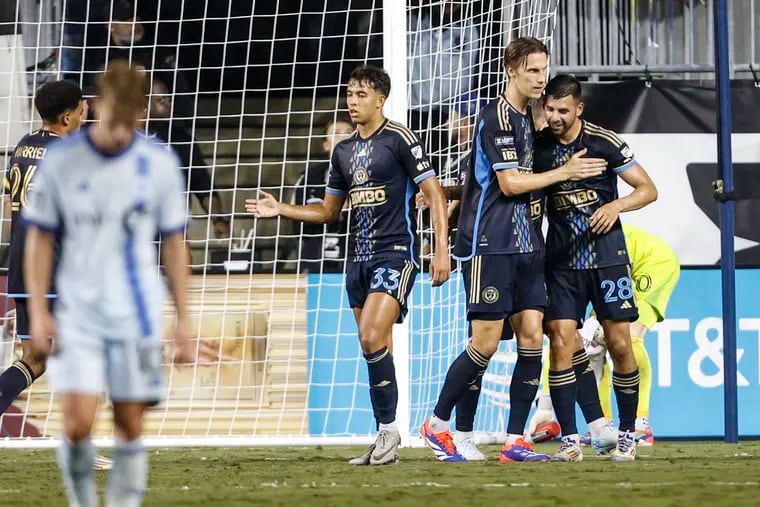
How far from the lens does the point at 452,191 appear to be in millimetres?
8164

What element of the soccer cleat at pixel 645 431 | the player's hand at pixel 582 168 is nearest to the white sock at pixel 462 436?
the player's hand at pixel 582 168

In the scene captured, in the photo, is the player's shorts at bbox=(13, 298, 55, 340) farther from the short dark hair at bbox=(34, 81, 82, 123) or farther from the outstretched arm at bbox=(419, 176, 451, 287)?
the outstretched arm at bbox=(419, 176, 451, 287)

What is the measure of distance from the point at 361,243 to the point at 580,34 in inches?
181

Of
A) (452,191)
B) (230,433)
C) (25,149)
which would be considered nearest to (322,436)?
(230,433)

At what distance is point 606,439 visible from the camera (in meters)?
7.71

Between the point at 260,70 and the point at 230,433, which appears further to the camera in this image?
the point at 260,70

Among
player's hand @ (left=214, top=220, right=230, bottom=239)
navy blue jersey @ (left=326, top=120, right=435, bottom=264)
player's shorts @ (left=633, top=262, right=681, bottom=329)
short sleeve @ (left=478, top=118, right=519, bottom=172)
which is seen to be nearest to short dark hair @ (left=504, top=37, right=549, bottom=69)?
short sleeve @ (left=478, top=118, right=519, bottom=172)

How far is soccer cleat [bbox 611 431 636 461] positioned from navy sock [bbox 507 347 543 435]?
1.69 ft

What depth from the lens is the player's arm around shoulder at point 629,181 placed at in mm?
7441

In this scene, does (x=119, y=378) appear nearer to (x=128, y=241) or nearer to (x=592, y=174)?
(x=128, y=241)

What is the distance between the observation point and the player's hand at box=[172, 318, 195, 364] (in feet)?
13.8

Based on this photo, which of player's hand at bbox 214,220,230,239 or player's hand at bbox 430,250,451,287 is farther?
player's hand at bbox 214,220,230,239

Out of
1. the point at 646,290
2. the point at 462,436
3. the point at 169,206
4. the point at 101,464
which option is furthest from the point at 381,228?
the point at 169,206

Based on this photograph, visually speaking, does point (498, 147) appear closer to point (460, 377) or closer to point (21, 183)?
point (460, 377)
